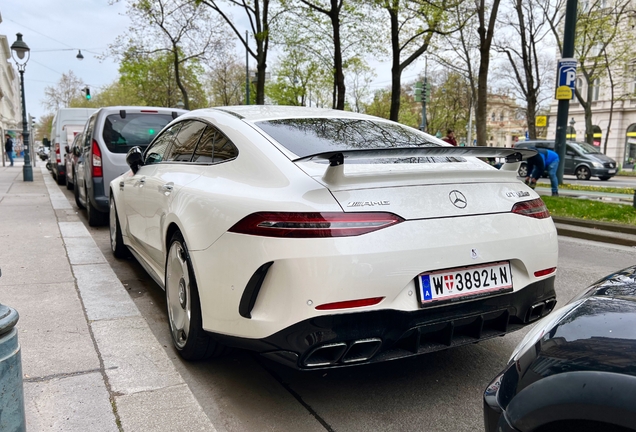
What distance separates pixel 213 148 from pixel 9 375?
1.79 meters

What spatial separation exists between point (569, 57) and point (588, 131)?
23568 mm

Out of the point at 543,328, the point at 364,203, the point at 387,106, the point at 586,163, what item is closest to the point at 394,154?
the point at 364,203

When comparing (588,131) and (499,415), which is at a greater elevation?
(588,131)

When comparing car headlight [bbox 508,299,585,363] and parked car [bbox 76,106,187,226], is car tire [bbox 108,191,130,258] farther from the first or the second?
car headlight [bbox 508,299,585,363]

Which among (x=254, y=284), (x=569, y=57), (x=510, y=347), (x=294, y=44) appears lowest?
(x=510, y=347)

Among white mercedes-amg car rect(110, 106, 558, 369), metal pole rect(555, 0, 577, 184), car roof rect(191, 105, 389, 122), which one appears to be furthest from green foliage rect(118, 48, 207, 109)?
white mercedes-amg car rect(110, 106, 558, 369)

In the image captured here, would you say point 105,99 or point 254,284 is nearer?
point 254,284

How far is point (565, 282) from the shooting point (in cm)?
540

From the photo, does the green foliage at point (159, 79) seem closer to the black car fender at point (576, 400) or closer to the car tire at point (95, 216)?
the car tire at point (95, 216)

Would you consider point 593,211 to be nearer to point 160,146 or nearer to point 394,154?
point 160,146

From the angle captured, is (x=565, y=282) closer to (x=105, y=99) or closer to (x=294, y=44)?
(x=294, y=44)

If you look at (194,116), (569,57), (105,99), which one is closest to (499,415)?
(194,116)

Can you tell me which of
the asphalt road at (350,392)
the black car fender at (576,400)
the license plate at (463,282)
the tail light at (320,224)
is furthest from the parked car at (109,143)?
the black car fender at (576,400)

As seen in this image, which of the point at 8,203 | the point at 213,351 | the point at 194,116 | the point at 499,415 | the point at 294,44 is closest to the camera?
the point at 499,415
